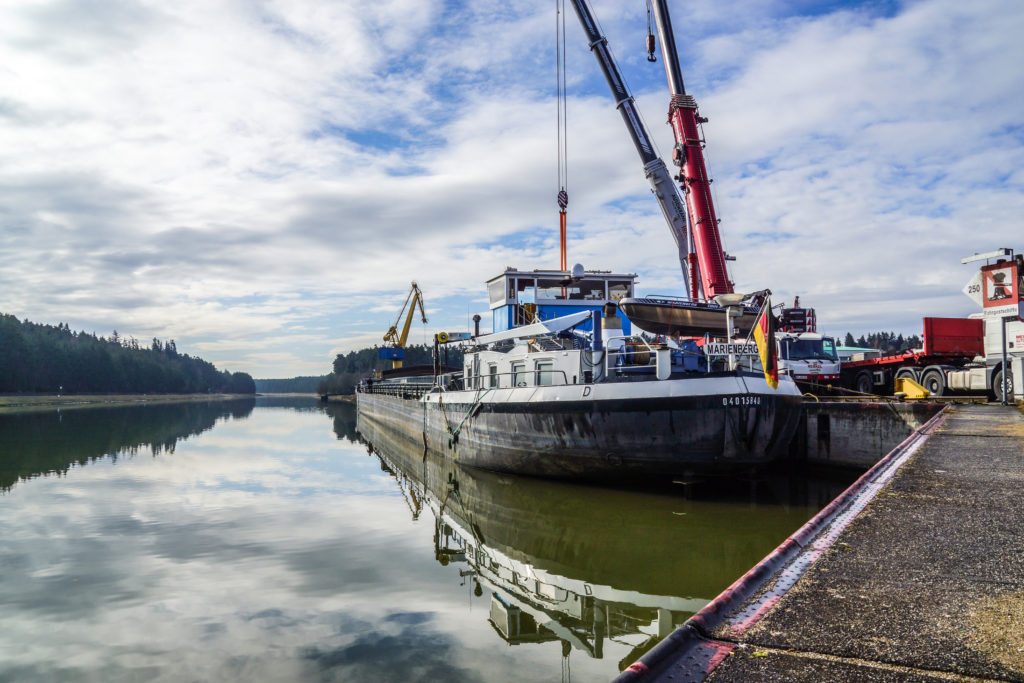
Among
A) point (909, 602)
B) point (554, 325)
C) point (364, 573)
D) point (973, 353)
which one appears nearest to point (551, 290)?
point (554, 325)

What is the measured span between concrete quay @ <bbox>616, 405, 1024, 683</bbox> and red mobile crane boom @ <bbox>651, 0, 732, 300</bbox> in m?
16.1

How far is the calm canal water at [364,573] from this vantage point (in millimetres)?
6383

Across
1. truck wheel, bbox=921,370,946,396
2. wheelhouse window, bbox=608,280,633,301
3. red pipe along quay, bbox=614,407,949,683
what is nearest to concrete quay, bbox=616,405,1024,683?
red pipe along quay, bbox=614,407,949,683

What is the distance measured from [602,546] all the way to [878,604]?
708cm

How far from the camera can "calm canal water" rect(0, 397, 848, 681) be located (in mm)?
6383

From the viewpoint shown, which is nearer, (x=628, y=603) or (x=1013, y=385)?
(x=628, y=603)

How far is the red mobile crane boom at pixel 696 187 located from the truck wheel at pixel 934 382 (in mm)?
7436

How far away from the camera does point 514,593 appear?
336 inches

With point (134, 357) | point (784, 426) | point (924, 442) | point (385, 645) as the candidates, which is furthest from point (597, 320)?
point (134, 357)

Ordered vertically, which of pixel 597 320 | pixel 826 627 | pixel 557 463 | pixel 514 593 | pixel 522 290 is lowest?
pixel 514 593

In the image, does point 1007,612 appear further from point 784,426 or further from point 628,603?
point 784,426

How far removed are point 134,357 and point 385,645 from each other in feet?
504

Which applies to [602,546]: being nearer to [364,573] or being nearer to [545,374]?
[364,573]

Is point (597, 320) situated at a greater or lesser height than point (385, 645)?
greater
